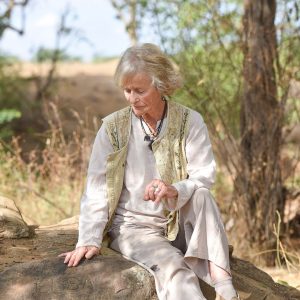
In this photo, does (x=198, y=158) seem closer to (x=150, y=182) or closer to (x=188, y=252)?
(x=150, y=182)

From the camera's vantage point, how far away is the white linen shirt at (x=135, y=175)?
3641mm

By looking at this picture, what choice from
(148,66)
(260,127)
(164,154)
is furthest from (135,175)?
(260,127)

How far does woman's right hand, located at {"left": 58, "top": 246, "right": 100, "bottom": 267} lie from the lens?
138 inches

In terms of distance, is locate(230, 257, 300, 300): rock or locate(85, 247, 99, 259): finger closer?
locate(85, 247, 99, 259): finger

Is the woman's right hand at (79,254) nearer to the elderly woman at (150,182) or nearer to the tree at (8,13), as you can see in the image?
the elderly woman at (150,182)

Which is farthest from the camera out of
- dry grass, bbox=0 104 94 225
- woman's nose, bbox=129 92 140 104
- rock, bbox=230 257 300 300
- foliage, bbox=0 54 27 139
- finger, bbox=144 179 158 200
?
foliage, bbox=0 54 27 139

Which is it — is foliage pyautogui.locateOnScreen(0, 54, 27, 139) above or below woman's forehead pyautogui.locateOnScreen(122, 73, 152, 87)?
below

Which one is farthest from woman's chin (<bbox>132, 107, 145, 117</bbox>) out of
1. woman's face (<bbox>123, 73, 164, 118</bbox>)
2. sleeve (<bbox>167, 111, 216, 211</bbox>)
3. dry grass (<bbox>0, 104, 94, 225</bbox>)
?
dry grass (<bbox>0, 104, 94, 225</bbox>)

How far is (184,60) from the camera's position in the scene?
641 cm

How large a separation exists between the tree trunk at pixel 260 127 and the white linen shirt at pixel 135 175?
7.66 feet

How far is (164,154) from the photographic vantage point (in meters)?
3.67

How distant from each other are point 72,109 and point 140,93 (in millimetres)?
3860

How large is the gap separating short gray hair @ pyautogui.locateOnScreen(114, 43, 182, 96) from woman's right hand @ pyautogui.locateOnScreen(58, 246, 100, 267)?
0.82 m

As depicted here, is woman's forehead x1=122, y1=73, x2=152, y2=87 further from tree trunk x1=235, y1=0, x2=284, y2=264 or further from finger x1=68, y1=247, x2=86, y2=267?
tree trunk x1=235, y1=0, x2=284, y2=264
